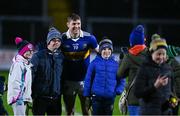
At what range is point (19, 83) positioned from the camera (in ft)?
38.8

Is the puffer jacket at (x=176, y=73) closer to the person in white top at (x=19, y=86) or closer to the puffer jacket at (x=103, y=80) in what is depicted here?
the puffer jacket at (x=103, y=80)

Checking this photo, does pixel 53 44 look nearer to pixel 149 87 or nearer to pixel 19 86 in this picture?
pixel 19 86

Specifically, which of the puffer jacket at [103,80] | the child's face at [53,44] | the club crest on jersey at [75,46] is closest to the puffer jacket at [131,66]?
the puffer jacket at [103,80]

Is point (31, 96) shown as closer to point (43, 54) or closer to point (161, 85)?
point (43, 54)

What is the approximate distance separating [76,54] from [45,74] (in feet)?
3.29

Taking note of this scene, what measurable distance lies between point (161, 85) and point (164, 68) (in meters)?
0.31

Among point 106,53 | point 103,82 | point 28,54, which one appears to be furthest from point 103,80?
point 28,54

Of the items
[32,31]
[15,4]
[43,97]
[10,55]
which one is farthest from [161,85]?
[15,4]

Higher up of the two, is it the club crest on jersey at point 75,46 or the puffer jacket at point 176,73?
the club crest on jersey at point 75,46

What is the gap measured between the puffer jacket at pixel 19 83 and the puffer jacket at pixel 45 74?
21 centimetres

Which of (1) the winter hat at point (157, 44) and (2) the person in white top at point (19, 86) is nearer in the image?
(1) the winter hat at point (157, 44)

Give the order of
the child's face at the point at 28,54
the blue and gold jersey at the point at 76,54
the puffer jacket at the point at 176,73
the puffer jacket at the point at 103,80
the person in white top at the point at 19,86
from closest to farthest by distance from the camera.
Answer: the puffer jacket at the point at 176,73 → the person in white top at the point at 19,86 → the child's face at the point at 28,54 → the puffer jacket at the point at 103,80 → the blue and gold jersey at the point at 76,54

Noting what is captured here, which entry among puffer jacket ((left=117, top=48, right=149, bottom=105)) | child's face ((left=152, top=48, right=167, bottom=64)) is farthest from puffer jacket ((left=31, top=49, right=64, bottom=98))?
child's face ((left=152, top=48, right=167, bottom=64))

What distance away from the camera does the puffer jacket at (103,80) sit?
12.2m
